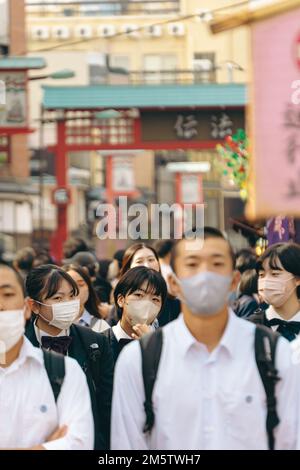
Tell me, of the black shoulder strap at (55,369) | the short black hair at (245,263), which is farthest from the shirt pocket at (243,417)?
the short black hair at (245,263)

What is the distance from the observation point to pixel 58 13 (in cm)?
5597

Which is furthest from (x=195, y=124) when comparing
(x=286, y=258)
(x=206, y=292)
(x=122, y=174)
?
(x=206, y=292)

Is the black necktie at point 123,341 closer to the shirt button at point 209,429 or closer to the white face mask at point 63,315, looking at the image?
the white face mask at point 63,315

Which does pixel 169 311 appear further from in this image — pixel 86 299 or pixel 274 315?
pixel 274 315

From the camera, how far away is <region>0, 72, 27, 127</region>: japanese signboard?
28969 millimetres

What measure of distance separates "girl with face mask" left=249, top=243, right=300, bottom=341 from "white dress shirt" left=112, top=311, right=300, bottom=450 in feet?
8.48

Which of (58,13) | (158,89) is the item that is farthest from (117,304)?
(58,13)

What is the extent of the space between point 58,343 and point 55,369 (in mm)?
1820

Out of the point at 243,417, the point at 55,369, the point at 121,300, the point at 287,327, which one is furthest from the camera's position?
the point at 121,300

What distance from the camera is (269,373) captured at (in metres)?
5.55

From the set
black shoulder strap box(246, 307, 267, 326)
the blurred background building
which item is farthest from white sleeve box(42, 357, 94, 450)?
the blurred background building

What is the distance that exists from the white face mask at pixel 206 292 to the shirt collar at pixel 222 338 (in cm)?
8

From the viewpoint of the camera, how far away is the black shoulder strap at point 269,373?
554cm
